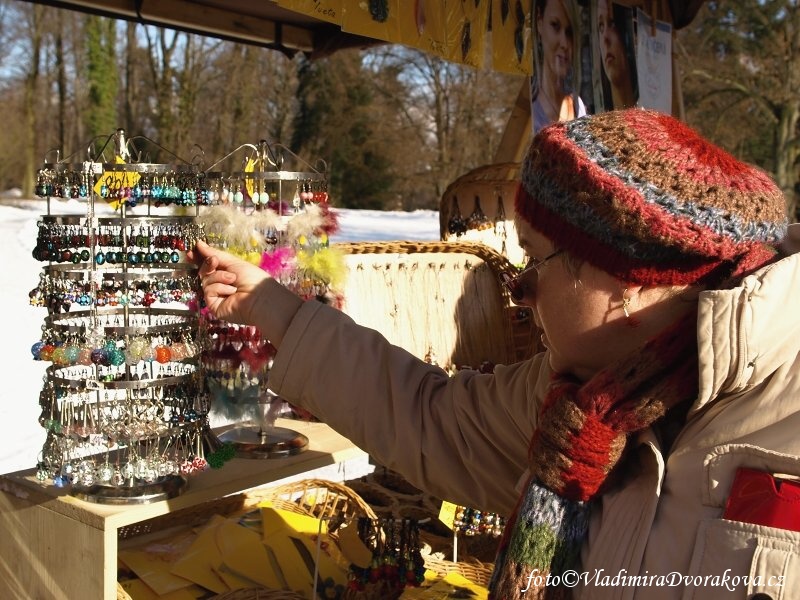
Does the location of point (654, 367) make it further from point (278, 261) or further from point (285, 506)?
point (285, 506)

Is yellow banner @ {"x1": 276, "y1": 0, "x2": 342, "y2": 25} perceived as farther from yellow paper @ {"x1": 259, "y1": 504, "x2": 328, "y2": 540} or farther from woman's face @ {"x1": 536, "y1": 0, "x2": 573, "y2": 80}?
yellow paper @ {"x1": 259, "y1": 504, "x2": 328, "y2": 540}

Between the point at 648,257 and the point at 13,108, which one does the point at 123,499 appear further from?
the point at 13,108

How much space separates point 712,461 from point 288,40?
244 cm

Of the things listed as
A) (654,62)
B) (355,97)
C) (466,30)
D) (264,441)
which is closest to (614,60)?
(654,62)

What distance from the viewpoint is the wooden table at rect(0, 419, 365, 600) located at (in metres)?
1.29

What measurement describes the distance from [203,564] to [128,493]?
1.60 feet

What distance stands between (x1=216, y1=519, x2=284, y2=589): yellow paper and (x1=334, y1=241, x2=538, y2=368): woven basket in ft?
2.49

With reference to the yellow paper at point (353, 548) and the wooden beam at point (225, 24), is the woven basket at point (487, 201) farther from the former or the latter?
the yellow paper at point (353, 548)

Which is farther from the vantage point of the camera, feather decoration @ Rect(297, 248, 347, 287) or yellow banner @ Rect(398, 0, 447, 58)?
yellow banner @ Rect(398, 0, 447, 58)

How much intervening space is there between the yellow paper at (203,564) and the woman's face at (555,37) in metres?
2.00

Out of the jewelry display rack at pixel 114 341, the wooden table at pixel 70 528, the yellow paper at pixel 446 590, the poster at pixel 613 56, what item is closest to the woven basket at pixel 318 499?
the yellow paper at pixel 446 590

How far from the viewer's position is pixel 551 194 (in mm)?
1040

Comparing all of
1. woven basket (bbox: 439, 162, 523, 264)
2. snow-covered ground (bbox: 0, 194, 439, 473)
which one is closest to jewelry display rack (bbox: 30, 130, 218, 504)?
snow-covered ground (bbox: 0, 194, 439, 473)

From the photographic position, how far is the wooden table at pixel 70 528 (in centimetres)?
129
